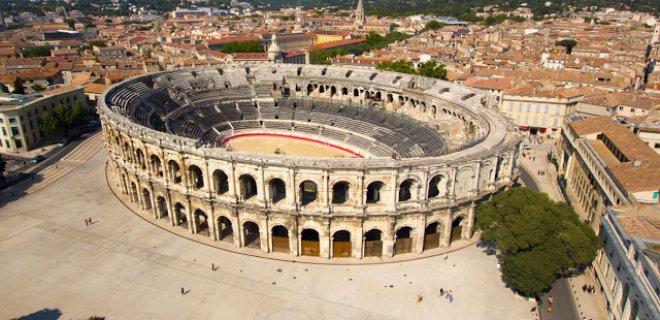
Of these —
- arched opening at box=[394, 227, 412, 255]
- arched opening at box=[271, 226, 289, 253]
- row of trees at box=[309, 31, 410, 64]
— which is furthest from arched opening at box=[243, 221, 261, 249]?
row of trees at box=[309, 31, 410, 64]

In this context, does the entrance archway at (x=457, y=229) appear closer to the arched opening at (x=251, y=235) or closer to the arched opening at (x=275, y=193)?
the arched opening at (x=275, y=193)

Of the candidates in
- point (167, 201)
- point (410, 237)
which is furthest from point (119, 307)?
point (410, 237)

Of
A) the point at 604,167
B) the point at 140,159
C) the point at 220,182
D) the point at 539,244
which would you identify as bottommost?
the point at 539,244

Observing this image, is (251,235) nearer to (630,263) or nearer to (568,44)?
(630,263)

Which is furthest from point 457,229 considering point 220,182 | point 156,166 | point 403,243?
point 156,166

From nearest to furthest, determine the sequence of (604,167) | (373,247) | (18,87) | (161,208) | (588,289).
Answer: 1. (588,289)
2. (373,247)
3. (604,167)
4. (161,208)
5. (18,87)

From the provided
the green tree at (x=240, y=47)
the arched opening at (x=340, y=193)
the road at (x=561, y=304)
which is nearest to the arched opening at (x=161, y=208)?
the arched opening at (x=340, y=193)

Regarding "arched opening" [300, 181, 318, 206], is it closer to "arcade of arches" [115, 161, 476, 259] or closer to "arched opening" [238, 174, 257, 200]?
"arcade of arches" [115, 161, 476, 259]

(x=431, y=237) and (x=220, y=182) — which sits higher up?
(x=220, y=182)
